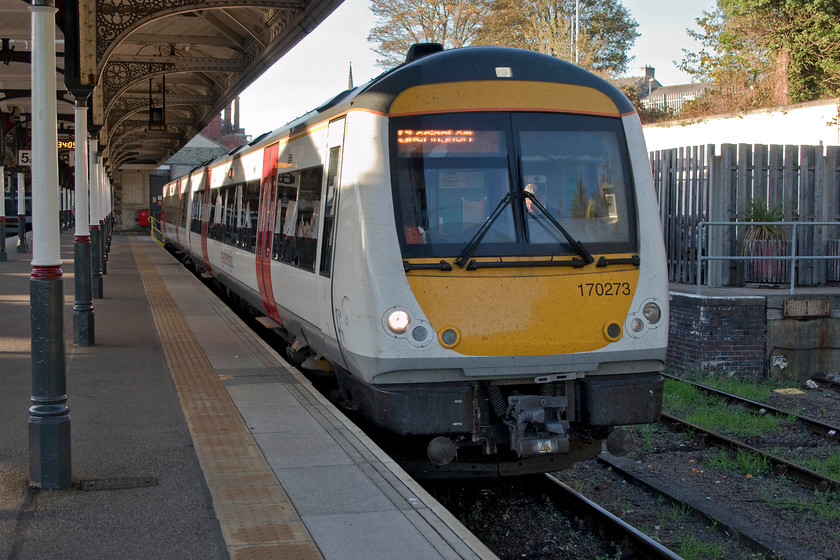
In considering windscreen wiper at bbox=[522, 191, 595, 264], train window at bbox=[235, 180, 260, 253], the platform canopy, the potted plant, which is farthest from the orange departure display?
the potted plant

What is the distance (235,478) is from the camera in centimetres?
554

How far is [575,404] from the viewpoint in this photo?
20.7ft

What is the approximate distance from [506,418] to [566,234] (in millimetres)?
1326

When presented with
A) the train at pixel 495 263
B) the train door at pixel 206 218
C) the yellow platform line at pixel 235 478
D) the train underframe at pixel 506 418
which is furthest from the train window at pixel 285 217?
the train door at pixel 206 218

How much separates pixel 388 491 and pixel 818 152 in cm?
1144

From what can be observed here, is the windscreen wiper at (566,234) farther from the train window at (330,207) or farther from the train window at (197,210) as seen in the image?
the train window at (197,210)

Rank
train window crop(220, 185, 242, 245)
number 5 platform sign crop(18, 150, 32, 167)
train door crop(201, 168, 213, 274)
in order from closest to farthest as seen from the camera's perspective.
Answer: train window crop(220, 185, 242, 245), train door crop(201, 168, 213, 274), number 5 platform sign crop(18, 150, 32, 167)

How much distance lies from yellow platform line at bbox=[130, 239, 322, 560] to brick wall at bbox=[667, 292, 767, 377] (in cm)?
649

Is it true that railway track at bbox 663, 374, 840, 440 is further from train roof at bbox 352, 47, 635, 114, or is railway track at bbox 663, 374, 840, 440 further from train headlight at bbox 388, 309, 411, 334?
train headlight at bbox 388, 309, 411, 334

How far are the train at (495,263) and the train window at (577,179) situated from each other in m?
0.01

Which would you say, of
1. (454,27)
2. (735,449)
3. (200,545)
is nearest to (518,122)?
(200,545)

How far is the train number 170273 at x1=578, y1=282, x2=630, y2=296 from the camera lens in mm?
6188

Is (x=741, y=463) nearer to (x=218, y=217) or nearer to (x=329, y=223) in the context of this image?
(x=329, y=223)

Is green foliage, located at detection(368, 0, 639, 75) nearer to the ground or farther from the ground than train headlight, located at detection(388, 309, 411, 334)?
farther from the ground
